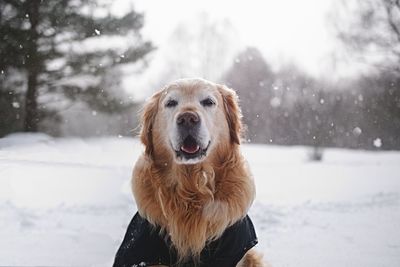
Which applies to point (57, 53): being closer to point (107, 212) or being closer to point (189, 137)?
point (107, 212)

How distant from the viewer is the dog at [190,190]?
9.20 ft

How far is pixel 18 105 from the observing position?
663cm

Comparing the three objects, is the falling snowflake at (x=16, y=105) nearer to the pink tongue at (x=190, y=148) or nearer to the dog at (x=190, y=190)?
the dog at (x=190, y=190)

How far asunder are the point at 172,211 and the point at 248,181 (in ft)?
2.08

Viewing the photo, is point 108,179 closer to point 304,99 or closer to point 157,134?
point 157,134

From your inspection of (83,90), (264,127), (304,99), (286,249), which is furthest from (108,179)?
(304,99)

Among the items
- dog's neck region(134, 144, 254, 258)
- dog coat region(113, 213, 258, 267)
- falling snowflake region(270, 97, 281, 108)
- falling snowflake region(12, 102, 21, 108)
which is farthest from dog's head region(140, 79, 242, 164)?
falling snowflake region(270, 97, 281, 108)

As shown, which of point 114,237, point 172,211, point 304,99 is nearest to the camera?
point 172,211

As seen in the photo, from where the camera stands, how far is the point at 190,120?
2.76 meters

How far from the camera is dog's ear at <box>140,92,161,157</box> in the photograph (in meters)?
3.21

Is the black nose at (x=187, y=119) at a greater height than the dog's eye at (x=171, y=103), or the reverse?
the dog's eye at (x=171, y=103)

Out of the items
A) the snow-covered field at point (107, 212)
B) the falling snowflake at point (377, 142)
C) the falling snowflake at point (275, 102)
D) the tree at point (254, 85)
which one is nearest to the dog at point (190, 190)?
the snow-covered field at point (107, 212)

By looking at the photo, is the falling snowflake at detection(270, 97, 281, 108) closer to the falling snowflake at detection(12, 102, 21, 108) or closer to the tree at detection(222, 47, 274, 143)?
the tree at detection(222, 47, 274, 143)

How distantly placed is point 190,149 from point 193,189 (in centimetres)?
35
